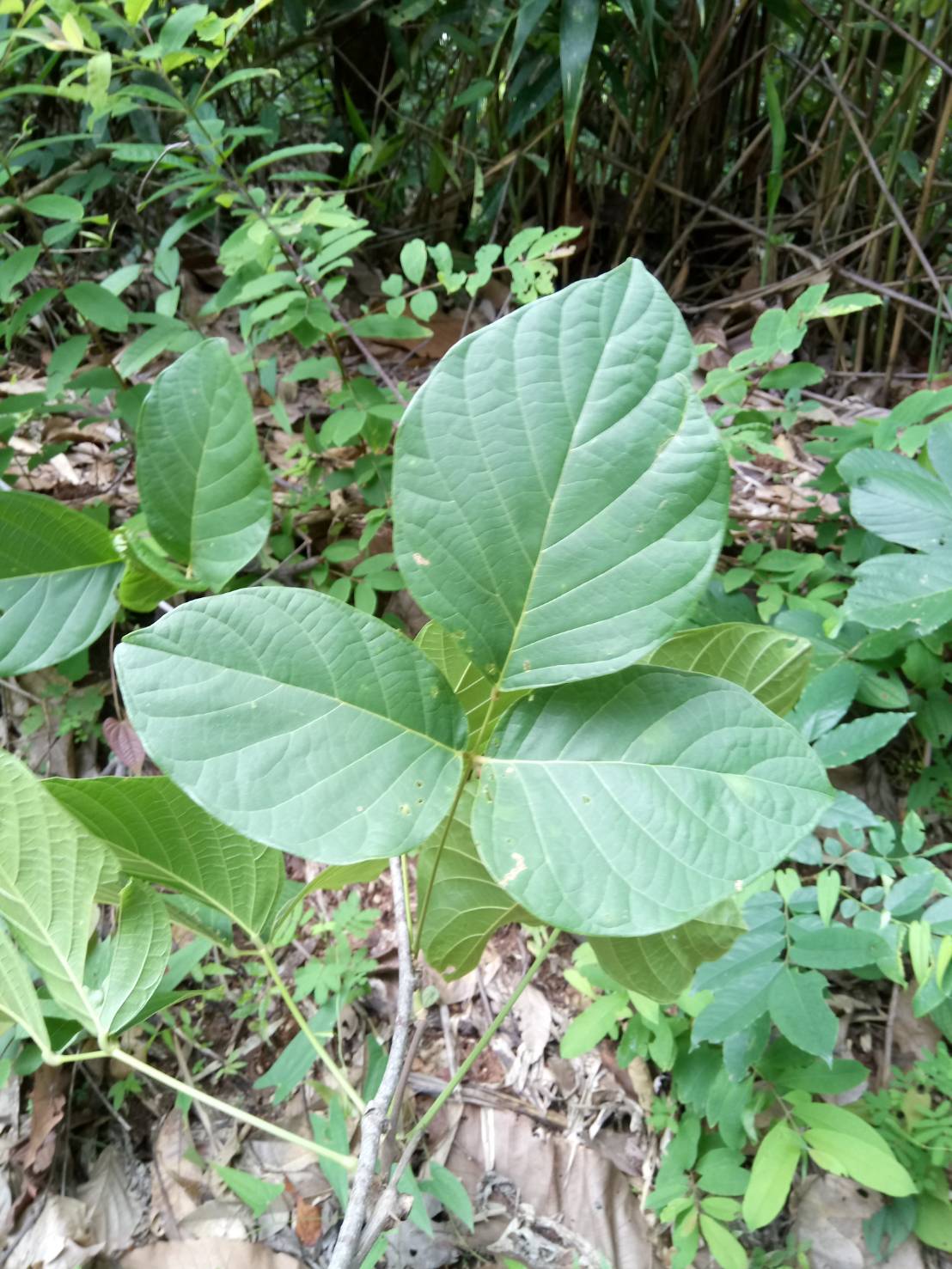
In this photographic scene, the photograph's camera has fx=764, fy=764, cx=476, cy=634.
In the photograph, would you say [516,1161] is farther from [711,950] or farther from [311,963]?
[711,950]

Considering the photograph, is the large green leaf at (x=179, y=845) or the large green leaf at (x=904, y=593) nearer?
the large green leaf at (x=179, y=845)

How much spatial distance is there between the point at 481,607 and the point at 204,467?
0.81 ft

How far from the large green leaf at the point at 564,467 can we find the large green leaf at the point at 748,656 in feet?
0.28

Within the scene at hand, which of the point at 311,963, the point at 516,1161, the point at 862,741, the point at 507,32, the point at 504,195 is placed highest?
the point at 507,32

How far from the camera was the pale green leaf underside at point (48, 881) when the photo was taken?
0.33m

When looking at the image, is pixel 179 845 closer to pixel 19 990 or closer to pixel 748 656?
pixel 19 990

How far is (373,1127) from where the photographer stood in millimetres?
327

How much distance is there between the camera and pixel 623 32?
74.6 inches

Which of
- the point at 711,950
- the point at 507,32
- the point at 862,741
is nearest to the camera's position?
the point at 711,950

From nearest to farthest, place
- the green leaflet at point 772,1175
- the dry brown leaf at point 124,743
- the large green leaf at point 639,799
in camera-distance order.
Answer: the large green leaf at point 639,799 → the green leaflet at point 772,1175 → the dry brown leaf at point 124,743

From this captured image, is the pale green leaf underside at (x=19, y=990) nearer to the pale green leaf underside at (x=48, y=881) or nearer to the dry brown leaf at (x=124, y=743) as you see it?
the pale green leaf underside at (x=48, y=881)

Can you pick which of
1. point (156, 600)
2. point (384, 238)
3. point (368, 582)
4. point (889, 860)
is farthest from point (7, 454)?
point (384, 238)

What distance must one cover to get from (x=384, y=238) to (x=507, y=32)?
650 mm

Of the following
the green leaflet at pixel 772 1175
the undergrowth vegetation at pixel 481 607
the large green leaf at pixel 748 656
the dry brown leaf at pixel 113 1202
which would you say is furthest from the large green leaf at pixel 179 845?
the dry brown leaf at pixel 113 1202
